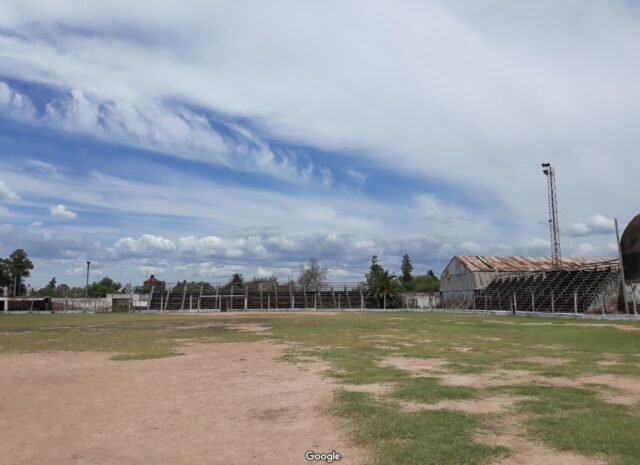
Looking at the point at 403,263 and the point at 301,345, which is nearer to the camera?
the point at 301,345

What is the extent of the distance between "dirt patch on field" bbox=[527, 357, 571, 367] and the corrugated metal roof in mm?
47621

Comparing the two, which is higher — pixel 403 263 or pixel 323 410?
pixel 403 263

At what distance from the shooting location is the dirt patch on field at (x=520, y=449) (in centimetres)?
568

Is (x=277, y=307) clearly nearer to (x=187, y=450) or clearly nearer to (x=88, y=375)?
(x=88, y=375)

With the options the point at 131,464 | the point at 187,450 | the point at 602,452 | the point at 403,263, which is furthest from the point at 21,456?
the point at 403,263

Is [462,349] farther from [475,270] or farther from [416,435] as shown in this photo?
[475,270]

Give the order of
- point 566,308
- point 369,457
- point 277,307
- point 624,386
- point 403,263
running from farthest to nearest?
point 403,263 → point 277,307 → point 566,308 → point 624,386 → point 369,457

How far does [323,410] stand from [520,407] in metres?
2.94

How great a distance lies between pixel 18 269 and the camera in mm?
94812

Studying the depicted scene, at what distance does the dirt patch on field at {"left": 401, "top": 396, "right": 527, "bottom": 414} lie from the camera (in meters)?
8.10

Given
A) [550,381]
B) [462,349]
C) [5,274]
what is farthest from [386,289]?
[5,274]

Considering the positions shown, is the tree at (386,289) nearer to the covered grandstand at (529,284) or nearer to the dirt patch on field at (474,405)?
the covered grandstand at (529,284)

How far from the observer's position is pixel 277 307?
6569cm

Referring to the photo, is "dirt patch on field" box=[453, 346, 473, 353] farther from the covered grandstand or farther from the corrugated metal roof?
the corrugated metal roof
